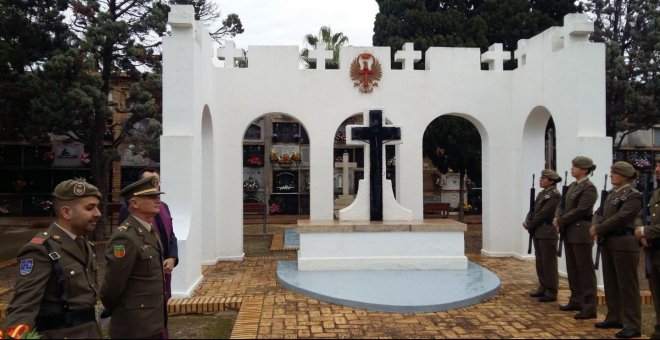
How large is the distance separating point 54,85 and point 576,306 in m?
12.4

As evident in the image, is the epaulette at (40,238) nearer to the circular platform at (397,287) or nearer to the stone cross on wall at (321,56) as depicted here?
the circular platform at (397,287)

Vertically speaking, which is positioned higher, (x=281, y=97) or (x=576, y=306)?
(x=281, y=97)

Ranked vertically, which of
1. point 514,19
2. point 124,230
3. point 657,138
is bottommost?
point 124,230

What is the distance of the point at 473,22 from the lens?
16172 mm

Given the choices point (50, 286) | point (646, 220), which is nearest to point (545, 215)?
point (646, 220)

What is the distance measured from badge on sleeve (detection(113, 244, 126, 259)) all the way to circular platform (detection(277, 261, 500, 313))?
136 inches

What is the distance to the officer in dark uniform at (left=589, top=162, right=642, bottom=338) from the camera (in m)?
5.32

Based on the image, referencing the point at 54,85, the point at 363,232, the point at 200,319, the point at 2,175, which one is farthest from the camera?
the point at 2,175

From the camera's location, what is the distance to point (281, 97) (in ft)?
33.9

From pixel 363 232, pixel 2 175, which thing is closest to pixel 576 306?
pixel 363 232

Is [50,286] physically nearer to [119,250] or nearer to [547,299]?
[119,250]

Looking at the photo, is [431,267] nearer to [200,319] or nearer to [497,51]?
[200,319]

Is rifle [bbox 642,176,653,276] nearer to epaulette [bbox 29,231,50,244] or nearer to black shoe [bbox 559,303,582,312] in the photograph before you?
black shoe [bbox 559,303,582,312]

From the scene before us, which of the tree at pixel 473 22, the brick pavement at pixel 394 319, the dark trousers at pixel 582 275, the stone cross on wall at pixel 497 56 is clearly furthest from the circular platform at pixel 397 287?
the tree at pixel 473 22
